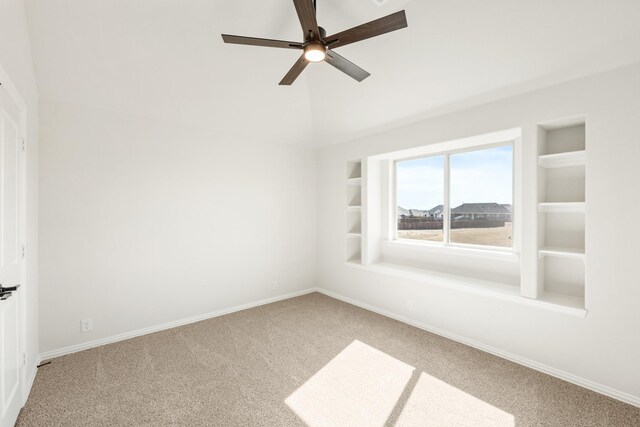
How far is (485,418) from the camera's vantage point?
6.40 ft

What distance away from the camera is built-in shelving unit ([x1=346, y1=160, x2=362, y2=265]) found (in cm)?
443

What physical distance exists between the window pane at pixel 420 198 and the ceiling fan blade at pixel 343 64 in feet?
6.42

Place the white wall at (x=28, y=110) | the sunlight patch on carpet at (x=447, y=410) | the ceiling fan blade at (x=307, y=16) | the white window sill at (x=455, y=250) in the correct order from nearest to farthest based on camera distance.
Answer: the ceiling fan blade at (x=307, y=16), the white wall at (x=28, y=110), the sunlight patch on carpet at (x=447, y=410), the white window sill at (x=455, y=250)

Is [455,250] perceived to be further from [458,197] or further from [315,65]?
[315,65]

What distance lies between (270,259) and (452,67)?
334 centimetres

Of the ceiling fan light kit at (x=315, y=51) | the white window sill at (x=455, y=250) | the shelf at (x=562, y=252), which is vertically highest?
the ceiling fan light kit at (x=315, y=51)

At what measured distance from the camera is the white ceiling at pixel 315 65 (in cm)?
210

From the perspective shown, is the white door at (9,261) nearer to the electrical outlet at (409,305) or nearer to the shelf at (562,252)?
the electrical outlet at (409,305)

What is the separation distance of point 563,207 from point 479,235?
1.04 meters

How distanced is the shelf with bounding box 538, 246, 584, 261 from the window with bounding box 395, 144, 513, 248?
59 centimetres

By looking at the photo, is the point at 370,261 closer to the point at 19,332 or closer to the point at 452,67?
the point at 452,67

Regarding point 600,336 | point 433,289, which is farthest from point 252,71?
point 600,336

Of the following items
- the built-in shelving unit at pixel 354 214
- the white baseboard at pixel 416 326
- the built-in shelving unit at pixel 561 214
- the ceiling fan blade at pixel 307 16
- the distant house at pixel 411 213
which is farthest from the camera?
the built-in shelving unit at pixel 354 214

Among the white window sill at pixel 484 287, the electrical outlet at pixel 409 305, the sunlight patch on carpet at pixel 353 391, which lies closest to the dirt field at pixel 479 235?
the white window sill at pixel 484 287
